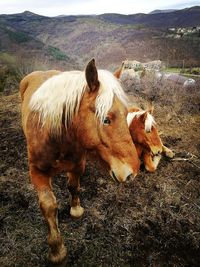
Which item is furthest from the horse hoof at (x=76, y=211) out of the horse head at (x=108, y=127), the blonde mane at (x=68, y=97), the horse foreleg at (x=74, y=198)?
the horse head at (x=108, y=127)

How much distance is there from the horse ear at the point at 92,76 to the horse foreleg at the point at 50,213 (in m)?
1.18

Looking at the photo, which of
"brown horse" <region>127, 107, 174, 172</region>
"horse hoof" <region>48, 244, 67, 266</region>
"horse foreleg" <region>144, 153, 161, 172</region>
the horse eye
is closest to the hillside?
"brown horse" <region>127, 107, 174, 172</region>

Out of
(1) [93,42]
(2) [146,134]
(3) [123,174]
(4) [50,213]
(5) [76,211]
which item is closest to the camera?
(3) [123,174]

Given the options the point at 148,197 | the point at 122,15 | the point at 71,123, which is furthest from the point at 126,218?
the point at 122,15

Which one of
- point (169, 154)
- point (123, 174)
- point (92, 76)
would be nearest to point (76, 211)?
point (123, 174)

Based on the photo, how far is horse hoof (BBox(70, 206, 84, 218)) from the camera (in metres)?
3.74

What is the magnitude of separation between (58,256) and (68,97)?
1.71m

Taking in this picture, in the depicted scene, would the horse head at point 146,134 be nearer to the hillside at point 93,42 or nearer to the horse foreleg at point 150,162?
the horse foreleg at point 150,162

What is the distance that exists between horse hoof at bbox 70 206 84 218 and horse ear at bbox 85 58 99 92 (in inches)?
78.0

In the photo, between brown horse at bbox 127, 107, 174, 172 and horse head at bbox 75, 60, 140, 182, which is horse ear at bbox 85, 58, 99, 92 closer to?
horse head at bbox 75, 60, 140, 182

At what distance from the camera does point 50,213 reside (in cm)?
293

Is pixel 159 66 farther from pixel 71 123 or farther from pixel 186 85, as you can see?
pixel 71 123

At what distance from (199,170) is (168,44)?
14.6m

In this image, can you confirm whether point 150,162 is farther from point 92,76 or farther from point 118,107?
point 92,76
